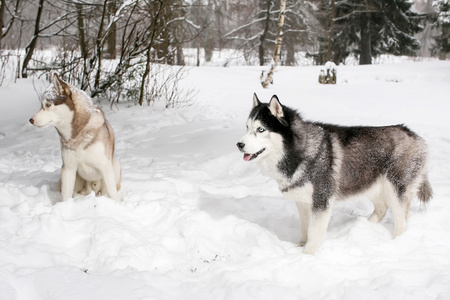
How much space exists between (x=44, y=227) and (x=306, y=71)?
54.6 ft

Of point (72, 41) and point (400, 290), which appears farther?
point (72, 41)

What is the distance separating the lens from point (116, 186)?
14.7 ft

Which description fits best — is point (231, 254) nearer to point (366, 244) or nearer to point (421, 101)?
point (366, 244)

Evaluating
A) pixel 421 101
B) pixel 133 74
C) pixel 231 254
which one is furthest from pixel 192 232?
pixel 421 101

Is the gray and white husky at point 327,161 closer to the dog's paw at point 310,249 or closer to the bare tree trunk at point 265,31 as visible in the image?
the dog's paw at point 310,249

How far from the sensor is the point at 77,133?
3900 millimetres

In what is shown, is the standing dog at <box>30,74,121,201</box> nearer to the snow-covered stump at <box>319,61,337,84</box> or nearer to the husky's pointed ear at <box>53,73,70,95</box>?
the husky's pointed ear at <box>53,73,70,95</box>

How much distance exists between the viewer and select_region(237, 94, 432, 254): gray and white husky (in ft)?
11.2

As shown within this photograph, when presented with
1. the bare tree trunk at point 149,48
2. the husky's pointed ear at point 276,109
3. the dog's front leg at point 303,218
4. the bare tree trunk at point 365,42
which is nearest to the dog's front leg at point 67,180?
the husky's pointed ear at point 276,109

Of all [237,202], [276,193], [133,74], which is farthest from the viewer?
[133,74]

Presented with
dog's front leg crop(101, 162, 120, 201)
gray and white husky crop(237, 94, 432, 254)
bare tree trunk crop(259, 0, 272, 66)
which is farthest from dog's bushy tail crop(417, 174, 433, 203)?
bare tree trunk crop(259, 0, 272, 66)

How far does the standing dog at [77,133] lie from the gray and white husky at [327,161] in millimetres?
1631

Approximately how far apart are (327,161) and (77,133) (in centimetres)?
252

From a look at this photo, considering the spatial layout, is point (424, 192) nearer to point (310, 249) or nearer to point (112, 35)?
point (310, 249)
